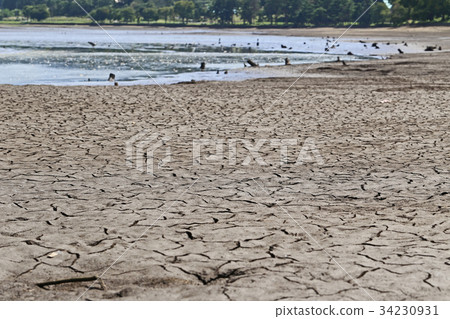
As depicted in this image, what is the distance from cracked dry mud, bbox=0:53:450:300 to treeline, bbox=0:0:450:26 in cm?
7480

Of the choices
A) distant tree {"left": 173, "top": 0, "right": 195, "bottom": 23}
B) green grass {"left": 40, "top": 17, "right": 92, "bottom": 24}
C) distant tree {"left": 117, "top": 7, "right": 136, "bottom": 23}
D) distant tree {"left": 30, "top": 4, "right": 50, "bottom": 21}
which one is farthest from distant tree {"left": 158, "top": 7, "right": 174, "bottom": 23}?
distant tree {"left": 30, "top": 4, "right": 50, "bottom": 21}

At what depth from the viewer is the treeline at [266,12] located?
85.1 metres

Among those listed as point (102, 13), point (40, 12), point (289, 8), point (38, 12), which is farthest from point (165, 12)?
point (289, 8)

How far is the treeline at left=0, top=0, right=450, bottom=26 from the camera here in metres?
85.1

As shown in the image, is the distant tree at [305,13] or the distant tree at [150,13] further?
the distant tree at [150,13]

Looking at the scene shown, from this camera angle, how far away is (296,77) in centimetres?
2309

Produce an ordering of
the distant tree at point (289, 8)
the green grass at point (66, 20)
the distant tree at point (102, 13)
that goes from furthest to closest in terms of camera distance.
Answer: the green grass at point (66, 20), the distant tree at point (102, 13), the distant tree at point (289, 8)

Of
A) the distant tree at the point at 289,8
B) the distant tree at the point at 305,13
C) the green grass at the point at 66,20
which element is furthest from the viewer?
the green grass at the point at 66,20

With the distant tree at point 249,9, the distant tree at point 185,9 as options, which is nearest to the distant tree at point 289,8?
the distant tree at point 249,9

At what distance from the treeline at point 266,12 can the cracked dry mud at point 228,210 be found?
245ft

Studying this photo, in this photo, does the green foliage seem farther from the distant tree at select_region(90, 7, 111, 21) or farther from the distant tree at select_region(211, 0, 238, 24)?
the distant tree at select_region(211, 0, 238, 24)

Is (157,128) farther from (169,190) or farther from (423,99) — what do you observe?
(423,99)

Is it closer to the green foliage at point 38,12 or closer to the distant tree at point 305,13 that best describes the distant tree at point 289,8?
the distant tree at point 305,13

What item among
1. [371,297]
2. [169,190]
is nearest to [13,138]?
[169,190]
